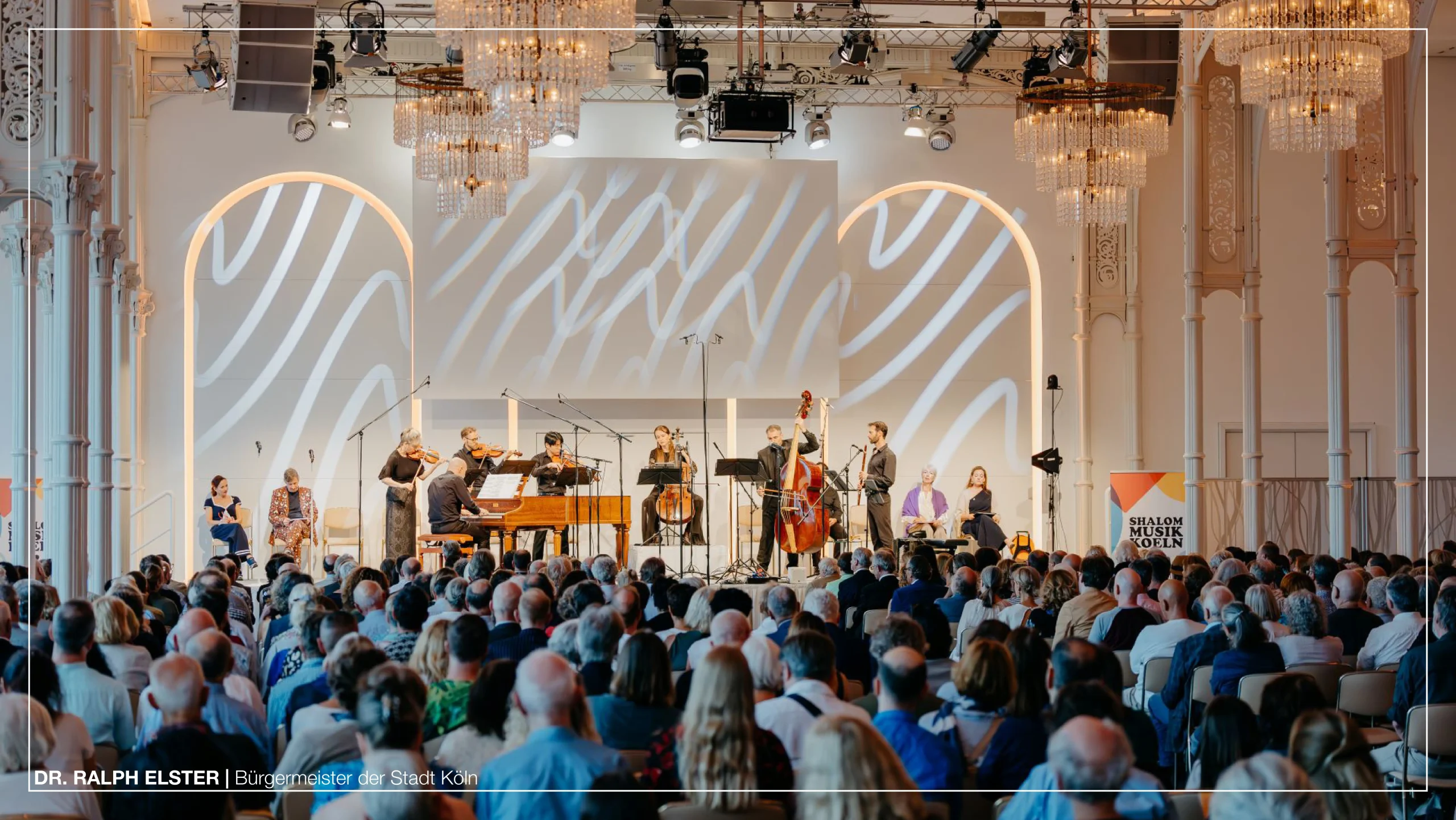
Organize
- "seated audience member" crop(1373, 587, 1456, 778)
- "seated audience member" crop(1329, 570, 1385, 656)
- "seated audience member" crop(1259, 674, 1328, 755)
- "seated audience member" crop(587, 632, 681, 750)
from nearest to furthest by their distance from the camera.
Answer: "seated audience member" crop(1259, 674, 1328, 755)
"seated audience member" crop(587, 632, 681, 750)
"seated audience member" crop(1373, 587, 1456, 778)
"seated audience member" crop(1329, 570, 1385, 656)

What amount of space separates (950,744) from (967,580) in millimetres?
4101

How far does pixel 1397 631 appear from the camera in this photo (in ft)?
21.1

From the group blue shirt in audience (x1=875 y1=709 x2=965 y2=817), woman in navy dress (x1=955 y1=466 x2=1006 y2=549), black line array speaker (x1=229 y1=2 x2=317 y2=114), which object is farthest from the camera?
woman in navy dress (x1=955 y1=466 x2=1006 y2=549)

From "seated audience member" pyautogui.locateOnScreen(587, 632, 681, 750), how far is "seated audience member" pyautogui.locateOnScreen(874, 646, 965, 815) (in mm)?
662

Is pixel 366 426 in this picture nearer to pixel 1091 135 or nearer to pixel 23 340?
pixel 23 340

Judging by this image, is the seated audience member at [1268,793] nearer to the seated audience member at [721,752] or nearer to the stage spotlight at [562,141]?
the seated audience member at [721,752]

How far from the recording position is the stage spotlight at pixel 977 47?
1329 cm

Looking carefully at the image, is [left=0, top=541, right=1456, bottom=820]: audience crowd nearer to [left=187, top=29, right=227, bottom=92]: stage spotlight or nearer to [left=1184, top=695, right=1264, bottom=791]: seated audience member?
[left=1184, top=695, right=1264, bottom=791]: seated audience member

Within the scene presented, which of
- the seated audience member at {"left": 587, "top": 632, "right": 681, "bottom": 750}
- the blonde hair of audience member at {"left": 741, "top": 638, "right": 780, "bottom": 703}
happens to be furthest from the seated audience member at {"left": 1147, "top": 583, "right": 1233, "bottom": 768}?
the seated audience member at {"left": 587, "top": 632, "right": 681, "bottom": 750}

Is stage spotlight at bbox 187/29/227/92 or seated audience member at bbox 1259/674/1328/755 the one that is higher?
stage spotlight at bbox 187/29/227/92

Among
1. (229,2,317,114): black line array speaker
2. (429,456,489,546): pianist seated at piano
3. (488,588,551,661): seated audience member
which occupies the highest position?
(229,2,317,114): black line array speaker

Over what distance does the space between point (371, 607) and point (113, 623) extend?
1378 mm

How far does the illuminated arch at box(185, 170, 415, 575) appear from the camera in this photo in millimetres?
16875

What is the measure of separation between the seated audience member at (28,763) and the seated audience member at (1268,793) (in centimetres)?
260
